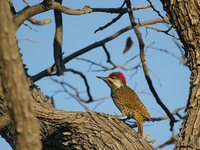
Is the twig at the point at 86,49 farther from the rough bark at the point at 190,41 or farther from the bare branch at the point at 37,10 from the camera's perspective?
the rough bark at the point at 190,41

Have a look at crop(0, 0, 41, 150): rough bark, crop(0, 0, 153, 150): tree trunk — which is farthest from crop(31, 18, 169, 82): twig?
crop(0, 0, 41, 150): rough bark

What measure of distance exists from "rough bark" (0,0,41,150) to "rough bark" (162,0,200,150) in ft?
7.92

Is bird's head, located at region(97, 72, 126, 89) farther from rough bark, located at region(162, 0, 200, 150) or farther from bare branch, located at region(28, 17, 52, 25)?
rough bark, located at region(162, 0, 200, 150)

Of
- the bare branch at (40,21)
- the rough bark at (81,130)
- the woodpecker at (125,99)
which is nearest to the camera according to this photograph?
the rough bark at (81,130)

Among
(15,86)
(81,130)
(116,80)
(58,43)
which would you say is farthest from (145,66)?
(15,86)

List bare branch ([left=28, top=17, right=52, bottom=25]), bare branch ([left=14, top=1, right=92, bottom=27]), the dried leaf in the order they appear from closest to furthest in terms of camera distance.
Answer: bare branch ([left=14, top=1, right=92, bottom=27]) < bare branch ([left=28, top=17, right=52, bottom=25]) < the dried leaf

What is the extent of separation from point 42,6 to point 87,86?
80.8 inches

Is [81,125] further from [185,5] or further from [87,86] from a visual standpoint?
[87,86]

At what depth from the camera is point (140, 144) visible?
5.25 metres

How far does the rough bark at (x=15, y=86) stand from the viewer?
8.47ft

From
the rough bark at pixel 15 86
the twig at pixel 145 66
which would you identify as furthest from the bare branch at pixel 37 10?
the rough bark at pixel 15 86

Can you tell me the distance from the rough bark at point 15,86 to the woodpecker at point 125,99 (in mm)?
4183

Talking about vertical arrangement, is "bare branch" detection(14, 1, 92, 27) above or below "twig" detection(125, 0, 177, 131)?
above

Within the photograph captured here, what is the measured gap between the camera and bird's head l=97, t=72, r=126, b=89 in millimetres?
8078
